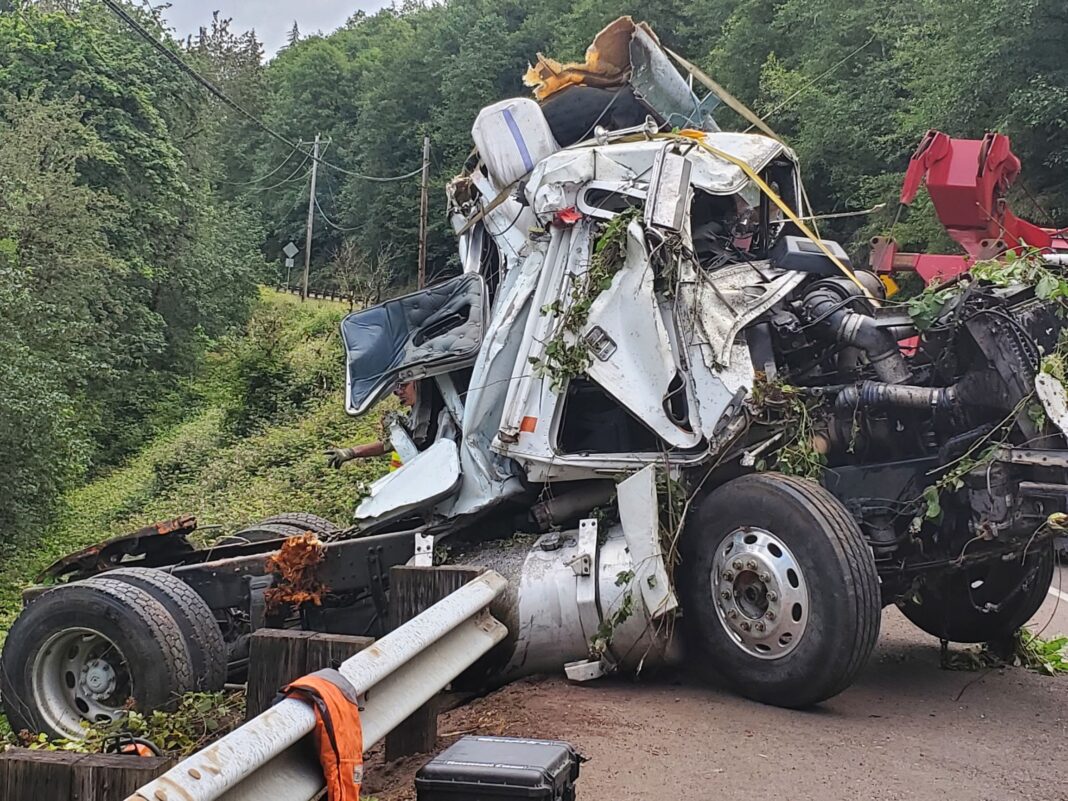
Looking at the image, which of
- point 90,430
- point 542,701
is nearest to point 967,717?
point 542,701

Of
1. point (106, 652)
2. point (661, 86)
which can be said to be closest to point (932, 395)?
point (661, 86)

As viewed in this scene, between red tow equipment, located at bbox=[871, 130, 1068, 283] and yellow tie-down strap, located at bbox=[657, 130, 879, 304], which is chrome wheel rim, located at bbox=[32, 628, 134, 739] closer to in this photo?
yellow tie-down strap, located at bbox=[657, 130, 879, 304]

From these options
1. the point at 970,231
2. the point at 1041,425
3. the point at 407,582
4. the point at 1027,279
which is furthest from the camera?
the point at 970,231

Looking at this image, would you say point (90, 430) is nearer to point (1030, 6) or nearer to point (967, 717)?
point (1030, 6)

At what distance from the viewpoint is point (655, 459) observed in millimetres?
5578

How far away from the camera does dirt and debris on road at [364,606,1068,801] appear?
380 cm

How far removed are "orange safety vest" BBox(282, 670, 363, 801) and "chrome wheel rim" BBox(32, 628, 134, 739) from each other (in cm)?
355

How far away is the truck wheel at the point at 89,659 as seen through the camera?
18.1 ft

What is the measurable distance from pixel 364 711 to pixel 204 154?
124 ft

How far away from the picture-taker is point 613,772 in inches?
153

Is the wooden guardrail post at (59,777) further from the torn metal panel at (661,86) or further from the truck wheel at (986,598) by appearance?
the torn metal panel at (661,86)

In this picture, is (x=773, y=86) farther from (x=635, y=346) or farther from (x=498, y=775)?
(x=498, y=775)

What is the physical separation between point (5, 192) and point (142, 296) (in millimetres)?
8941

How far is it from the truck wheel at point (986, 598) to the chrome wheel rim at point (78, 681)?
4296 mm
